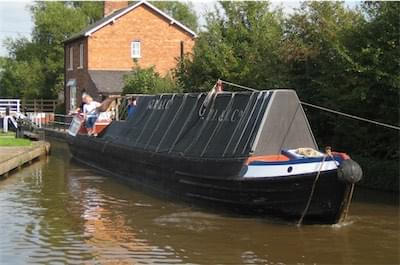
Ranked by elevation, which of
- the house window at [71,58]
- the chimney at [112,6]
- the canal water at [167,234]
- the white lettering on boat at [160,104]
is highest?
the chimney at [112,6]

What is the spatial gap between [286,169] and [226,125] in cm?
277

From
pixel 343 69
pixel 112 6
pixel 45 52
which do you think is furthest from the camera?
pixel 45 52

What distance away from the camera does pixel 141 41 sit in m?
41.8

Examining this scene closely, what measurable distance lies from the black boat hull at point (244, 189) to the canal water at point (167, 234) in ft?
0.76

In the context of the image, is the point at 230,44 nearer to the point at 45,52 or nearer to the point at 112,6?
the point at 112,6

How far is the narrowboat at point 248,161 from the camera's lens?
452 inches

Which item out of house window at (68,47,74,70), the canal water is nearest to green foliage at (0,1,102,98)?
house window at (68,47,74,70)

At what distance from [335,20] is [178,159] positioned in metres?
6.93

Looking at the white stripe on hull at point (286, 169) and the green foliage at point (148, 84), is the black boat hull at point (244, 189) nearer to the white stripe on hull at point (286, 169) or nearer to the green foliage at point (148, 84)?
the white stripe on hull at point (286, 169)

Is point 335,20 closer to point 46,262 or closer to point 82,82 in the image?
point 46,262

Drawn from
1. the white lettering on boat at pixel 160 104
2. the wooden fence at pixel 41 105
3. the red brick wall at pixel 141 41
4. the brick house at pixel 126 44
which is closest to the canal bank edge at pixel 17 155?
the white lettering on boat at pixel 160 104

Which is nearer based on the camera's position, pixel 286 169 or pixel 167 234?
pixel 167 234

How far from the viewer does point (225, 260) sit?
9.45m

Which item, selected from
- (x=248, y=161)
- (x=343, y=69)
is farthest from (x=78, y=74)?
(x=248, y=161)
